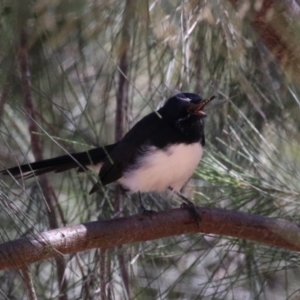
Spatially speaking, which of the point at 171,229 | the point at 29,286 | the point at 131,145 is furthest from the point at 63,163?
the point at 29,286

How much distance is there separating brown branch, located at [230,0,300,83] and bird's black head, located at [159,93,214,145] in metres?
0.56

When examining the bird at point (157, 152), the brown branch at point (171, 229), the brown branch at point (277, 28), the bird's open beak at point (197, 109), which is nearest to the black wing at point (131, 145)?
the bird at point (157, 152)

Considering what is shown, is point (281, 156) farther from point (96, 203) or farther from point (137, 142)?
point (96, 203)

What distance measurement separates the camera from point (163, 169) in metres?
2.02

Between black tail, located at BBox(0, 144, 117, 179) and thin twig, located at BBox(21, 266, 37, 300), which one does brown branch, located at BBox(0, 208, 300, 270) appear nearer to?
thin twig, located at BBox(21, 266, 37, 300)

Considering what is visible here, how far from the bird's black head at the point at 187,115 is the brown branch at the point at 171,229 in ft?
1.15

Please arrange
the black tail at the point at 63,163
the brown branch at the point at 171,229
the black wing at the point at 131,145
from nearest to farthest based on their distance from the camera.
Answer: the brown branch at the point at 171,229 → the black tail at the point at 63,163 → the black wing at the point at 131,145

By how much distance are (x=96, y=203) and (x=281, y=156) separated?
2.10ft

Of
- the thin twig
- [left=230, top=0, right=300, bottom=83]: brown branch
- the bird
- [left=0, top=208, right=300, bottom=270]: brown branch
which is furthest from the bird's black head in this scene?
the thin twig

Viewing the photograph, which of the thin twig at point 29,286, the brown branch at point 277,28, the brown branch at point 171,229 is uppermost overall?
the brown branch at point 277,28

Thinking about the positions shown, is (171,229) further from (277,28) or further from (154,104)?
(277,28)

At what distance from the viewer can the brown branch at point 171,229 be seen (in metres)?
1.47

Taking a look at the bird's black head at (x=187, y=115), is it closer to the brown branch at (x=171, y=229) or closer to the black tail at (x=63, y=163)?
the black tail at (x=63, y=163)

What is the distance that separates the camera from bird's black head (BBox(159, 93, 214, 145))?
1964 millimetres
